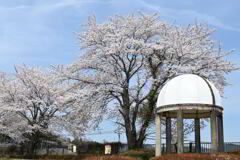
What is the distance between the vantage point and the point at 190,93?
56.4 feet

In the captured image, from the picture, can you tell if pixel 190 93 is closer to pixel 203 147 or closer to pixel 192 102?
pixel 192 102

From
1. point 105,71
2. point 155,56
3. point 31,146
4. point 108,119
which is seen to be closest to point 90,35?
point 105,71

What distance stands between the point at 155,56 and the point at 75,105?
7.32 m

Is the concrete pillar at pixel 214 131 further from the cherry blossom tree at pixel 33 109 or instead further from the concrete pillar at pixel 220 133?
the cherry blossom tree at pixel 33 109

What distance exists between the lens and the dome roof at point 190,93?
17141mm

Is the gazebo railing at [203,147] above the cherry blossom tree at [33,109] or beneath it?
beneath

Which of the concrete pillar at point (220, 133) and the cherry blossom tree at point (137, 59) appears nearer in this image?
the concrete pillar at point (220, 133)

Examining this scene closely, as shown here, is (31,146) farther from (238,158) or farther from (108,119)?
(238,158)

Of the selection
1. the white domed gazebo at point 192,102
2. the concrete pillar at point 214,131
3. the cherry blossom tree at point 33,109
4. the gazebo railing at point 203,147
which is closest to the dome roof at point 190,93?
the white domed gazebo at point 192,102

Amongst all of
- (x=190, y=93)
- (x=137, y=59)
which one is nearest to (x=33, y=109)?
(x=137, y=59)

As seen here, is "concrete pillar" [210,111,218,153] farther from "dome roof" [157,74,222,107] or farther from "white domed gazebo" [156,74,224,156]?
→ "dome roof" [157,74,222,107]

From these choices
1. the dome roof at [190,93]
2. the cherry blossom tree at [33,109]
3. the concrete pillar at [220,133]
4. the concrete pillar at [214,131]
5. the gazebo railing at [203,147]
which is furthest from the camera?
the cherry blossom tree at [33,109]

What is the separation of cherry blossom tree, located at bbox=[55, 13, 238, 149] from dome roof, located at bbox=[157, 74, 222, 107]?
24.1 feet

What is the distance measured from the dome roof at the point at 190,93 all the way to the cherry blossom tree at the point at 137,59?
24.1 ft
